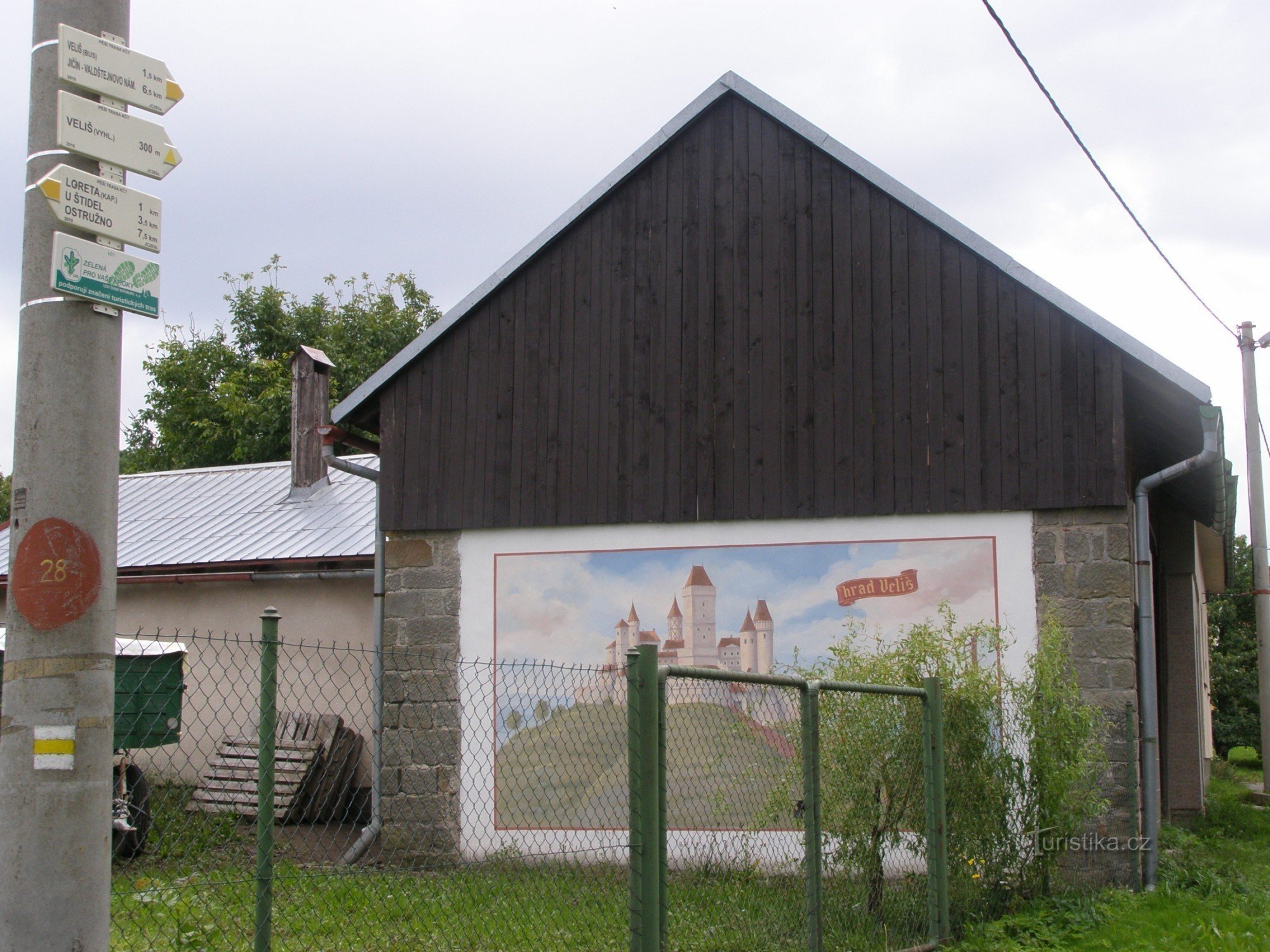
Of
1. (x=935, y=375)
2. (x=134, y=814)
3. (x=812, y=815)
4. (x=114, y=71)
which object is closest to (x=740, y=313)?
(x=935, y=375)

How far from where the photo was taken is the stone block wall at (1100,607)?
29.3 ft

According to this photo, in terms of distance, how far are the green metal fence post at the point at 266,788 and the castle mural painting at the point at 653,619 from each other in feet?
16.8

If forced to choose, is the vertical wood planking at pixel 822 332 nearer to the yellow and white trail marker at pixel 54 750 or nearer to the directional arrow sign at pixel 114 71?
the directional arrow sign at pixel 114 71

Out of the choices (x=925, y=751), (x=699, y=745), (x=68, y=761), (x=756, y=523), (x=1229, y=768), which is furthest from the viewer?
(x=1229, y=768)

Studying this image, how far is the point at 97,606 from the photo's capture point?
131 inches

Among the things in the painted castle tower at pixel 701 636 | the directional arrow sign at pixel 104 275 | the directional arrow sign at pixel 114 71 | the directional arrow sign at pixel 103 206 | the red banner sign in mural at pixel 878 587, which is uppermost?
the directional arrow sign at pixel 114 71

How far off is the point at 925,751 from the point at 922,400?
3594 mm

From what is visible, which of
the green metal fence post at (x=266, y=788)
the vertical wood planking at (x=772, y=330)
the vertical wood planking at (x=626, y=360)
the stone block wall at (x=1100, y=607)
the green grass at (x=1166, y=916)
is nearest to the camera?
the green metal fence post at (x=266, y=788)

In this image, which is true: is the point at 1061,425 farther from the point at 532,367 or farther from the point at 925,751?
the point at 532,367

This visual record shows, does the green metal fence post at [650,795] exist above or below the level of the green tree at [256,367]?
below

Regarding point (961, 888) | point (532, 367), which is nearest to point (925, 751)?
point (961, 888)

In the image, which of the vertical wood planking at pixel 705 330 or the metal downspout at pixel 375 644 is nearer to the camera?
the vertical wood planking at pixel 705 330

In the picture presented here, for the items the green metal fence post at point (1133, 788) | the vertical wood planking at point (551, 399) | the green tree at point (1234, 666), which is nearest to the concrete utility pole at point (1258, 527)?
the green tree at point (1234, 666)

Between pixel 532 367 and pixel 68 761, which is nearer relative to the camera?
pixel 68 761
